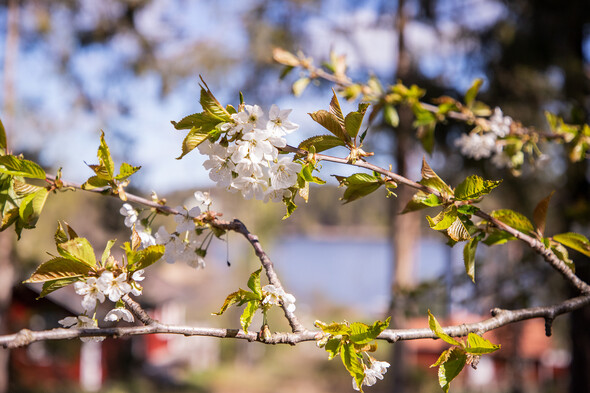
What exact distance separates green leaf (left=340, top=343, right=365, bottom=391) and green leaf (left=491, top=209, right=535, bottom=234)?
41 centimetres

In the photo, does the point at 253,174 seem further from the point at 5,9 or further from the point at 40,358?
the point at 40,358

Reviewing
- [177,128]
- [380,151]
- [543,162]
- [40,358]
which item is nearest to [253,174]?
[177,128]

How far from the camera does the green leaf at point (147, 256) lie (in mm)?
686

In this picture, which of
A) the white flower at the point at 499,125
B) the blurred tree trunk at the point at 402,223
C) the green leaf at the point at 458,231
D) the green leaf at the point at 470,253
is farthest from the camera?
the blurred tree trunk at the point at 402,223

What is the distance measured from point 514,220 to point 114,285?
696 mm

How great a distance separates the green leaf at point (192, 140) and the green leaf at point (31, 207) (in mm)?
243

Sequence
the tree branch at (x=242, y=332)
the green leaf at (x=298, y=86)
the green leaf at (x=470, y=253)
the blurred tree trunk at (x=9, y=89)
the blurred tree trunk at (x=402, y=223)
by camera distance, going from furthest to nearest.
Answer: the blurred tree trunk at (x=9, y=89)
the blurred tree trunk at (x=402, y=223)
the green leaf at (x=298, y=86)
the green leaf at (x=470, y=253)
the tree branch at (x=242, y=332)

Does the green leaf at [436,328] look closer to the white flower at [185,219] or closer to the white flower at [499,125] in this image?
the white flower at [185,219]

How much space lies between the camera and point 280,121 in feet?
2.44

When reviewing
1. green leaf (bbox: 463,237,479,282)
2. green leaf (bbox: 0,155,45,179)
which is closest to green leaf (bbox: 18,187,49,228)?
green leaf (bbox: 0,155,45,179)

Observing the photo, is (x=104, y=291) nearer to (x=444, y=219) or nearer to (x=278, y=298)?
(x=278, y=298)

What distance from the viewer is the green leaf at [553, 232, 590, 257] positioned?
3.09 ft

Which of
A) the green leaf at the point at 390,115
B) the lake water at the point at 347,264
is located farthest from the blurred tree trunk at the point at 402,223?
the lake water at the point at 347,264

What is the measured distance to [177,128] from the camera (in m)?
0.75
